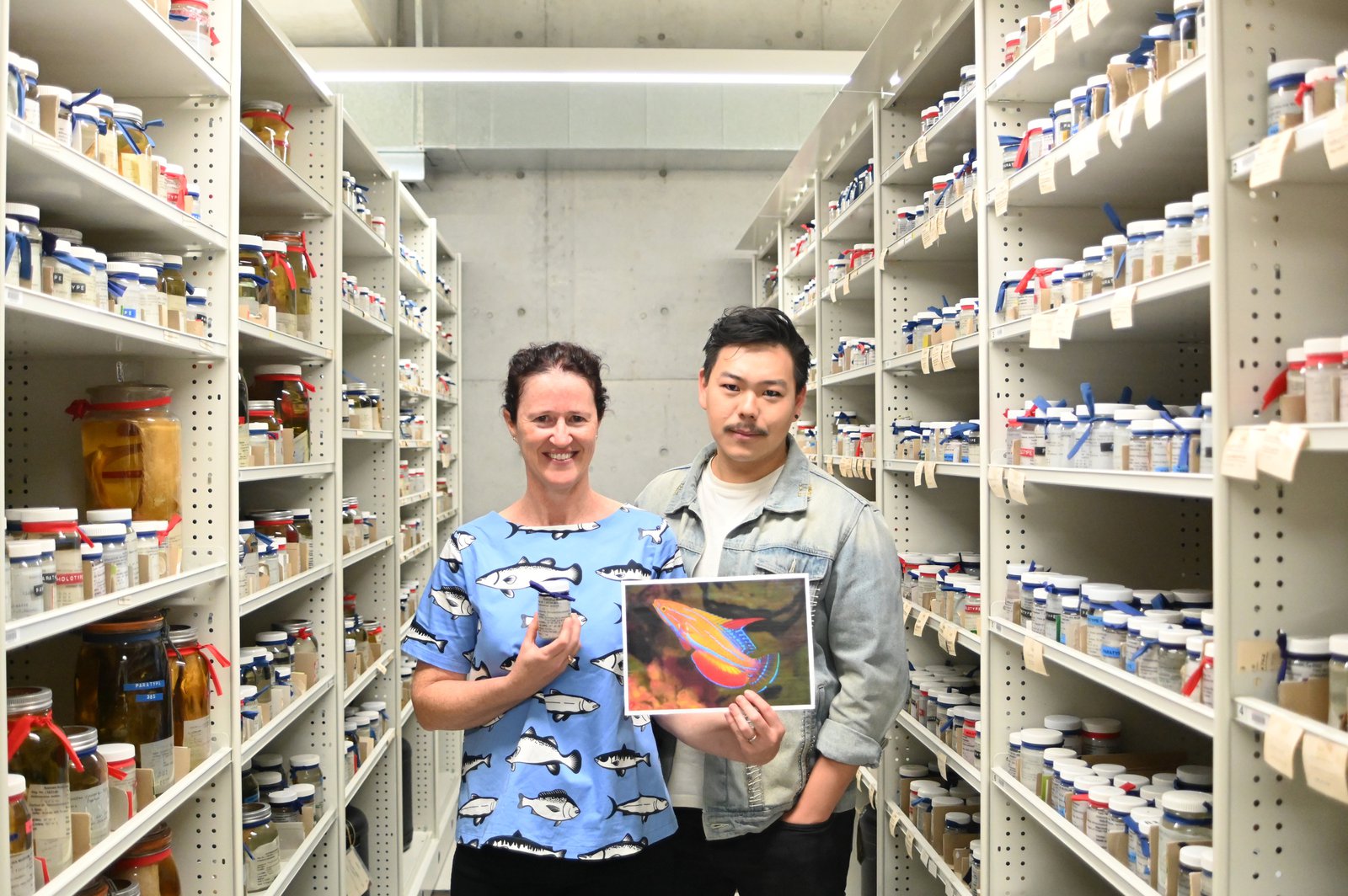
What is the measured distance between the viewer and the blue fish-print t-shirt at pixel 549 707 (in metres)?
1.77

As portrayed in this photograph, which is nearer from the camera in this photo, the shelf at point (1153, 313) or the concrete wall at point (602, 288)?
the shelf at point (1153, 313)

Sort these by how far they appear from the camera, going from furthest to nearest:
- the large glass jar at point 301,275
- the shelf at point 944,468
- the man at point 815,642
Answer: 1. the large glass jar at point 301,275
2. the shelf at point 944,468
3. the man at point 815,642

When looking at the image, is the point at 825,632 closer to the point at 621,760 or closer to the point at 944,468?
the point at 621,760

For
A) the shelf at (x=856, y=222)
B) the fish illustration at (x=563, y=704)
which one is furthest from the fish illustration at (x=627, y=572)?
the shelf at (x=856, y=222)

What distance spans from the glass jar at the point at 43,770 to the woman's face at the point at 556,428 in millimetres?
890

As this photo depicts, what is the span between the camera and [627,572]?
6.22 ft

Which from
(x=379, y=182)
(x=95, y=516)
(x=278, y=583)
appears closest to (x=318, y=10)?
(x=379, y=182)

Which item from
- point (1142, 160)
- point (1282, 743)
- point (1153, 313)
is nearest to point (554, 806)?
point (1282, 743)

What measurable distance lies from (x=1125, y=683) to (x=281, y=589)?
219 centimetres

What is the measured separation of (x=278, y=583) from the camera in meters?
3.03

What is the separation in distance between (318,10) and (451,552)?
15.7 feet

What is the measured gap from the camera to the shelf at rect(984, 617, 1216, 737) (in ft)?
6.08

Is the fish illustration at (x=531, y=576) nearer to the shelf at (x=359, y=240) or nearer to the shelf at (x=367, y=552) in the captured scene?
the shelf at (x=367, y=552)

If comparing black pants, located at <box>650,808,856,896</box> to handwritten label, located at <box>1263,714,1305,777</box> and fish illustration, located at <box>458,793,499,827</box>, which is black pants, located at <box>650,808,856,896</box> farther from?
handwritten label, located at <box>1263,714,1305,777</box>
